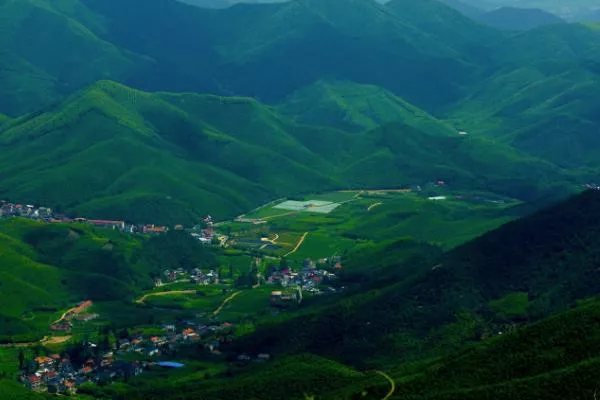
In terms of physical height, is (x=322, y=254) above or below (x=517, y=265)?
below

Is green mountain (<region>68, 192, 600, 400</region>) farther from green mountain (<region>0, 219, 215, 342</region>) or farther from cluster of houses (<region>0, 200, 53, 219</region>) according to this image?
cluster of houses (<region>0, 200, 53, 219</region>)

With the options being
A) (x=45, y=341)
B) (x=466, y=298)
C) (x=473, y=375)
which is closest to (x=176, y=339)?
(x=45, y=341)

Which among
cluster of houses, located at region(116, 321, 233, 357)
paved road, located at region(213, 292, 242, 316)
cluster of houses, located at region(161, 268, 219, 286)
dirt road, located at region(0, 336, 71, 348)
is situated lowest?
cluster of houses, located at region(161, 268, 219, 286)

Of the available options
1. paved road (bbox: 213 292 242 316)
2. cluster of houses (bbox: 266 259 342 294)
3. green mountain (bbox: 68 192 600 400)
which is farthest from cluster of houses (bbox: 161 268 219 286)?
green mountain (bbox: 68 192 600 400)

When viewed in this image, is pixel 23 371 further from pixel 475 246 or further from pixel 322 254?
pixel 322 254

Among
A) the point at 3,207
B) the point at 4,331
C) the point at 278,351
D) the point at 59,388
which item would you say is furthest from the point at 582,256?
the point at 3,207
